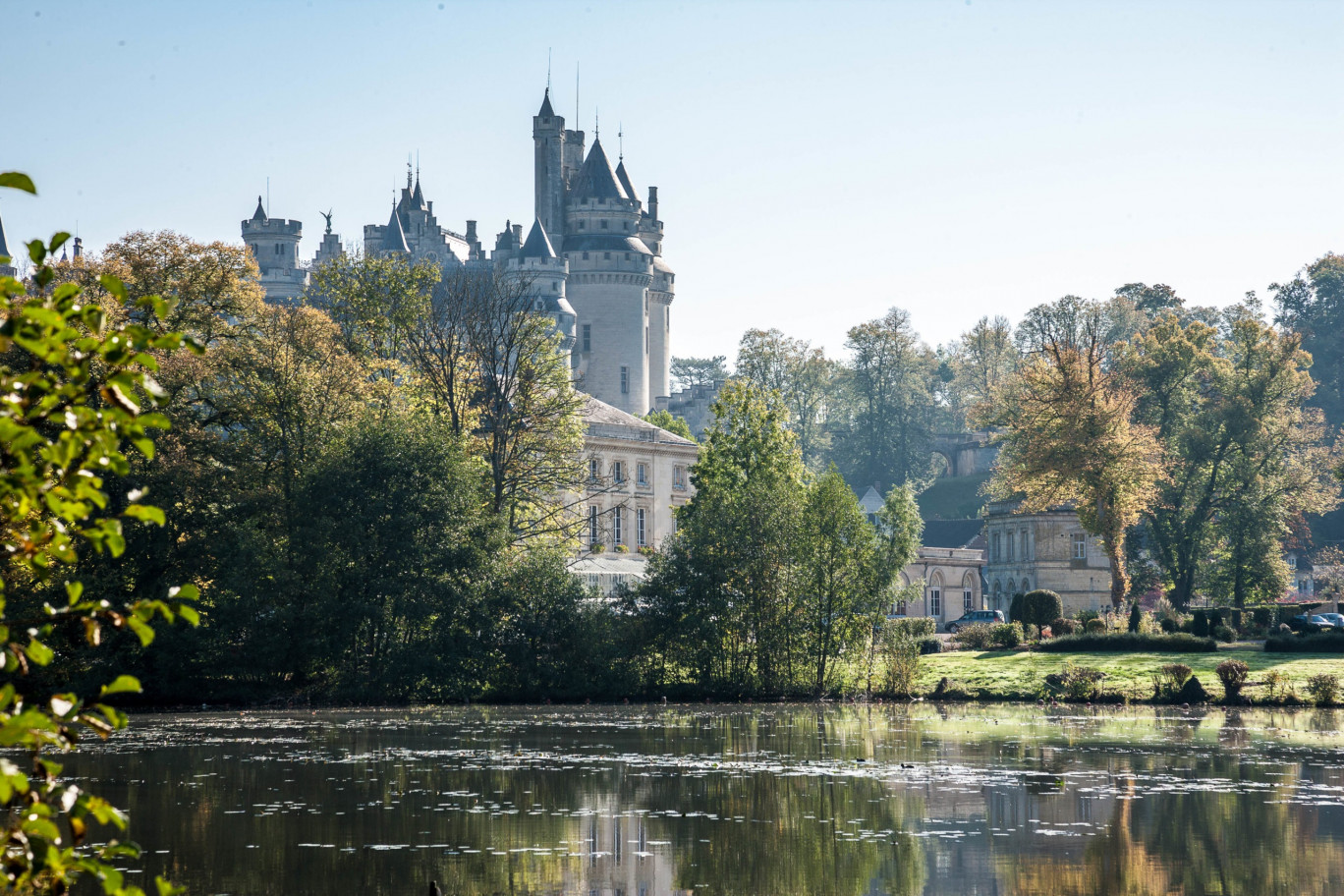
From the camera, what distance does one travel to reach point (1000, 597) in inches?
3073

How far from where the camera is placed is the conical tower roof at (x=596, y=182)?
127688 mm

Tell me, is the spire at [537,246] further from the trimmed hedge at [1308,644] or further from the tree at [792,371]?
the trimmed hedge at [1308,644]

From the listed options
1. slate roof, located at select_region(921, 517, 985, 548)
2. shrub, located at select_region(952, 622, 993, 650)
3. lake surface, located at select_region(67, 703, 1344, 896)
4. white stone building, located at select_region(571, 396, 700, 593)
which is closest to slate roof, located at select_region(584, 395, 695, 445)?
white stone building, located at select_region(571, 396, 700, 593)

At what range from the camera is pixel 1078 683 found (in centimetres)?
4019

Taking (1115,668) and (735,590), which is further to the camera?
(1115,668)

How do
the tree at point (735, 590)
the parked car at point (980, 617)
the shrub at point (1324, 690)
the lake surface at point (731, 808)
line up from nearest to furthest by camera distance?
the lake surface at point (731, 808), the shrub at point (1324, 690), the tree at point (735, 590), the parked car at point (980, 617)

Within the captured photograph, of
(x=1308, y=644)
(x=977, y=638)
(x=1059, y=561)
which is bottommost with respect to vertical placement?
(x=1308, y=644)

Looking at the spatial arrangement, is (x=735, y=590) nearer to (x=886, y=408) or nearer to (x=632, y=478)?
(x=632, y=478)

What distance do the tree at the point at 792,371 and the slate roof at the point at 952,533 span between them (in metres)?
17.6

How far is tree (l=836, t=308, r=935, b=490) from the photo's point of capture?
12938cm

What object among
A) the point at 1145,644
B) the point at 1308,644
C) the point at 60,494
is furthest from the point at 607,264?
A: the point at 60,494

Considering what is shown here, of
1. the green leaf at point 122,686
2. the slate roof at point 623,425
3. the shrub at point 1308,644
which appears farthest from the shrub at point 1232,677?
the slate roof at point 623,425

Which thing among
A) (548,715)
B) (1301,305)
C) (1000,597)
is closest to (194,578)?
(548,715)

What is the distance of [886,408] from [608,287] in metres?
27.6
